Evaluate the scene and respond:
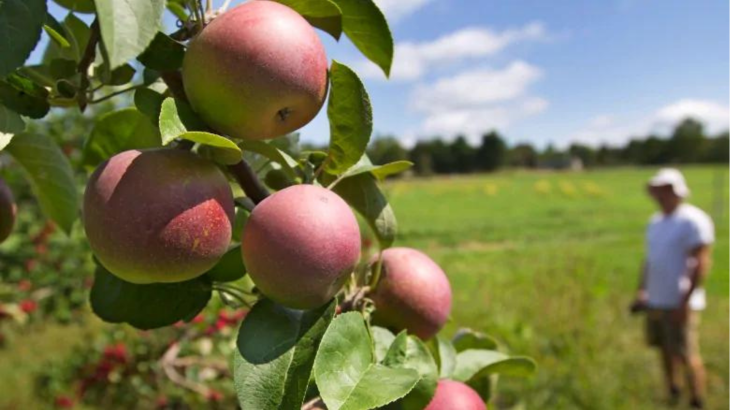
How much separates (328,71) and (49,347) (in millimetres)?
5203

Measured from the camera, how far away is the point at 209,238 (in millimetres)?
529

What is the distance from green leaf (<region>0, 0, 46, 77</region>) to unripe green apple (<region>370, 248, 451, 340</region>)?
1.34ft

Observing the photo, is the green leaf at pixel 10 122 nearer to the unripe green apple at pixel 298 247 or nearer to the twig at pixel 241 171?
the twig at pixel 241 171

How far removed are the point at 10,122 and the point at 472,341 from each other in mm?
605

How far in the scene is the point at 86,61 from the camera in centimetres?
60

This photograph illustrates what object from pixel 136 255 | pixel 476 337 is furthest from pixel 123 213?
pixel 476 337

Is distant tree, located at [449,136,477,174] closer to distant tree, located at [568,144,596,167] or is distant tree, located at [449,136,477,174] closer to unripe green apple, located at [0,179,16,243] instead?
distant tree, located at [568,144,596,167]

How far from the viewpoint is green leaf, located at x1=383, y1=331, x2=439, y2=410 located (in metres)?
0.62

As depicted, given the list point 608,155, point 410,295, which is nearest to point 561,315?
point 410,295

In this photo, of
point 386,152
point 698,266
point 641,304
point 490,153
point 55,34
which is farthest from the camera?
point 490,153

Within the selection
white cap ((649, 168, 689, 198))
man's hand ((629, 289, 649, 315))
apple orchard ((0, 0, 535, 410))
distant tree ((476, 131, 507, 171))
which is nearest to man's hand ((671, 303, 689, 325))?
man's hand ((629, 289, 649, 315))

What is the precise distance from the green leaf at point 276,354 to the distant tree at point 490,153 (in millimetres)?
49444

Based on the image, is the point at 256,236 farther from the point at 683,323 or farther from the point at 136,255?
the point at 683,323

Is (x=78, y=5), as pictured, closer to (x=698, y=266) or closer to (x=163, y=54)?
(x=163, y=54)
